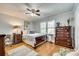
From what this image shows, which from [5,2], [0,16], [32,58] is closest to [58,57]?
[32,58]

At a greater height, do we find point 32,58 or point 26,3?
point 26,3

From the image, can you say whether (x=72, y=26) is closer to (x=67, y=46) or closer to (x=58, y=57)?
(x=67, y=46)

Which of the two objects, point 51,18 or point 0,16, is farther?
point 51,18

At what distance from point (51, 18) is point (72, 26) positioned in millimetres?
438

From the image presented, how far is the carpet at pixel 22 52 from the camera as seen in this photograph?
70.4 inches

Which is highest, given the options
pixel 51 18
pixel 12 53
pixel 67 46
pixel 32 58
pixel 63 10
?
pixel 63 10

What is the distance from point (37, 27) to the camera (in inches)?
74.8

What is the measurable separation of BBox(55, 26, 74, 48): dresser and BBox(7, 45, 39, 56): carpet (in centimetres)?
53

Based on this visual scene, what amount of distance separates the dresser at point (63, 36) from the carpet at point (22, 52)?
0.53 m

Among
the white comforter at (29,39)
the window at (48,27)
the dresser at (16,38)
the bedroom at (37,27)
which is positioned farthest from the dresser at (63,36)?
the dresser at (16,38)

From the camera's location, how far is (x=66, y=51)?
5.92 ft

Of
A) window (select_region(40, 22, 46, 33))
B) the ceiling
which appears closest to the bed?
window (select_region(40, 22, 46, 33))

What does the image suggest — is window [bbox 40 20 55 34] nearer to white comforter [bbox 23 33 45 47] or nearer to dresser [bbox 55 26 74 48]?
dresser [bbox 55 26 74 48]

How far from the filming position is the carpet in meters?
1.79
